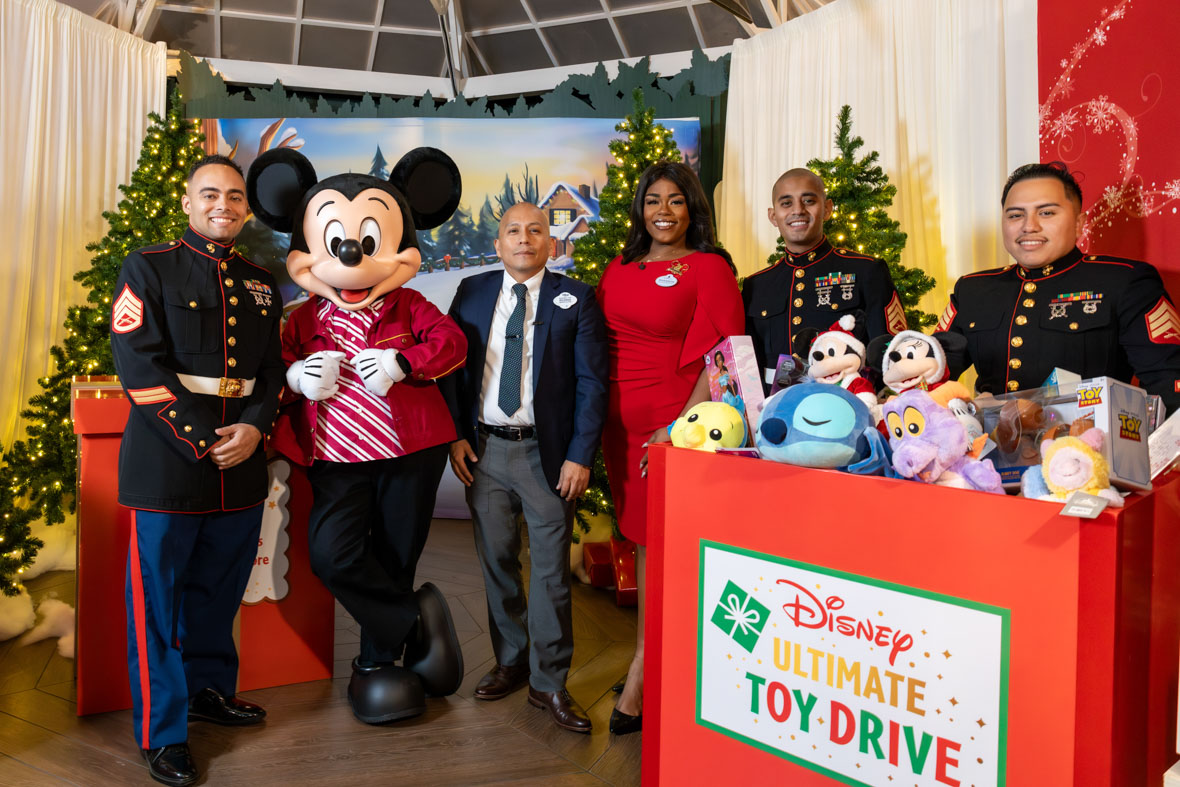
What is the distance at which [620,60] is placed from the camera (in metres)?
5.86

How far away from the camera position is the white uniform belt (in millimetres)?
2293

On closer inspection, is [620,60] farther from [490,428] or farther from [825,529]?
[825,529]

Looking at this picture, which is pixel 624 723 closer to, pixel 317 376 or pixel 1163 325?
pixel 317 376

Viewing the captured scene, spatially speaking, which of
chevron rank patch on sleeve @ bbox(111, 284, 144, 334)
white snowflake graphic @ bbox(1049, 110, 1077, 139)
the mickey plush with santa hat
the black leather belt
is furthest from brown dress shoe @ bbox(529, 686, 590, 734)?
white snowflake graphic @ bbox(1049, 110, 1077, 139)

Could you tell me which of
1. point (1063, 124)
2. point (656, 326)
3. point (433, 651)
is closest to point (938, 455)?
point (656, 326)

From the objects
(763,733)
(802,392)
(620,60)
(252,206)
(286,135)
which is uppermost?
(620,60)

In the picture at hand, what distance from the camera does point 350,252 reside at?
2.45 m

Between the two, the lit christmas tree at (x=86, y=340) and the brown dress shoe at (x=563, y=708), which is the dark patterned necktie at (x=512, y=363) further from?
the lit christmas tree at (x=86, y=340)

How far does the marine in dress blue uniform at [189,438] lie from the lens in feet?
7.26

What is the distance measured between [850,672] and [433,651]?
67.1 inches

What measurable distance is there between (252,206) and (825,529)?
221 centimetres

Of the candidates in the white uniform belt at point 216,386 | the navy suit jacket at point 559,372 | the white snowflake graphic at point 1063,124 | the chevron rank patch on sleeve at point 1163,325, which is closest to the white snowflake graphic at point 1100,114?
the white snowflake graphic at point 1063,124

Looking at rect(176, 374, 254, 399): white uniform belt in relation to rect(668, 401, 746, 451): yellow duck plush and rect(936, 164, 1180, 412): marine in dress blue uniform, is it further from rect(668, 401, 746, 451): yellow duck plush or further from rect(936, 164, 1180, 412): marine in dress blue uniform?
rect(936, 164, 1180, 412): marine in dress blue uniform

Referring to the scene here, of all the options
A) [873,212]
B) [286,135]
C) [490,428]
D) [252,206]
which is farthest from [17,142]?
[873,212]
